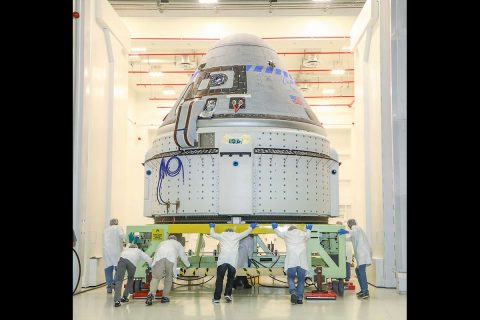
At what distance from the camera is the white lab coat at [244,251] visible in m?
9.03

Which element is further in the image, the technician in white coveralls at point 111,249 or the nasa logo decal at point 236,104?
the technician in white coveralls at point 111,249

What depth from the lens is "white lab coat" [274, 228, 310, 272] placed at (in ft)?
26.5

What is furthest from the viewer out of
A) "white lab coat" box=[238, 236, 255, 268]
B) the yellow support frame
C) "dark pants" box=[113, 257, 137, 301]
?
"white lab coat" box=[238, 236, 255, 268]

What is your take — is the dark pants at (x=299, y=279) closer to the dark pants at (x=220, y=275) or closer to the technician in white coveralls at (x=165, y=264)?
the dark pants at (x=220, y=275)

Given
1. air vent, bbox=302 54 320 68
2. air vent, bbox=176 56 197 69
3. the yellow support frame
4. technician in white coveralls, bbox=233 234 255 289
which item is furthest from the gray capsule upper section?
air vent, bbox=176 56 197 69

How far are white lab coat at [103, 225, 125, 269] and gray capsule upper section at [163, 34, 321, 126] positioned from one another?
7.52 ft

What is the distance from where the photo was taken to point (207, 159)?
9102 millimetres

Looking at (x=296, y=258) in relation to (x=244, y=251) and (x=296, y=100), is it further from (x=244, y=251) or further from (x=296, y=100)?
(x=296, y=100)

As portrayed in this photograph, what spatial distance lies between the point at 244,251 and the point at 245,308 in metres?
1.54

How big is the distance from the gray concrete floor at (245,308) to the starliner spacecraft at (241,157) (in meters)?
1.39

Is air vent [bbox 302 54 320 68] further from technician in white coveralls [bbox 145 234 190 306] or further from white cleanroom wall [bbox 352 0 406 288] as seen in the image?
technician in white coveralls [bbox 145 234 190 306]

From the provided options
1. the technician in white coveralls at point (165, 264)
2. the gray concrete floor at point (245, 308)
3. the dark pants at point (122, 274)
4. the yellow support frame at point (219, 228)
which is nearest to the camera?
the gray concrete floor at point (245, 308)

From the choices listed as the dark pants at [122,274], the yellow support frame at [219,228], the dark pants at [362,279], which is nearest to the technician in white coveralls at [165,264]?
the dark pants at [122,274]

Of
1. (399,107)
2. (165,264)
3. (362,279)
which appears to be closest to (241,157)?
(165,264)
